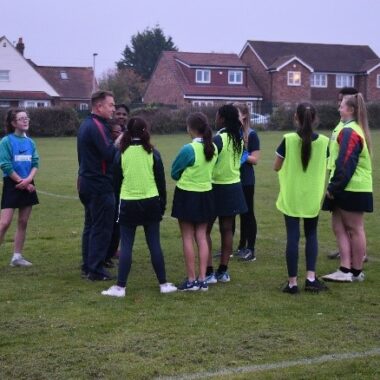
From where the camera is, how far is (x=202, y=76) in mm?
68188

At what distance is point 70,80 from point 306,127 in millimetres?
72407

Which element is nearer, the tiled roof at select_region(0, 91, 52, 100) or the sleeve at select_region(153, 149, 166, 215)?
the sleeve at select_region(153, 149, 166, 215)

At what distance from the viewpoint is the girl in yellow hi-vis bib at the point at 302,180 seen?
734 centimetres

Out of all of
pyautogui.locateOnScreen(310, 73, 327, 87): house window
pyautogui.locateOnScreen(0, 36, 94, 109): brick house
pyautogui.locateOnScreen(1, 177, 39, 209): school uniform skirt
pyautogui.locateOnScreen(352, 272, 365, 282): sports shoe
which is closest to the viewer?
pyautogui.locateOnScreen(352, 272, 365, 282): sports shoe

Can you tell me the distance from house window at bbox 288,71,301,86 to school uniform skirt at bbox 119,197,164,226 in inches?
2486

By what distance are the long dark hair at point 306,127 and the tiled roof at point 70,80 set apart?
68864 mm

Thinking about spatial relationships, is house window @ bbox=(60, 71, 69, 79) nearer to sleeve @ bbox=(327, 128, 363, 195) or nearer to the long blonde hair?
the long blonde hair

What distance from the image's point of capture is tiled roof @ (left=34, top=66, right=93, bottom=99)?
7544cm

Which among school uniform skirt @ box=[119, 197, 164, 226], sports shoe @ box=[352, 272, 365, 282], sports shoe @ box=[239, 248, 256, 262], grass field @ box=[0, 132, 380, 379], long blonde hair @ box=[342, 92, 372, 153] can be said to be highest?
long blonde hair @ box=[342, 92, 372, 153]

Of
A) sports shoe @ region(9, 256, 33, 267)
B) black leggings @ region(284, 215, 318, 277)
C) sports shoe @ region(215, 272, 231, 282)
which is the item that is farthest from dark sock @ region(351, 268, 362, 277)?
sports shoe @ region(9, 256, 33, 267)

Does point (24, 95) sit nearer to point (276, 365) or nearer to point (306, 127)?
point (306, 127)

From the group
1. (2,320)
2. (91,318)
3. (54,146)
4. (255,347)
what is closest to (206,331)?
(255,347)

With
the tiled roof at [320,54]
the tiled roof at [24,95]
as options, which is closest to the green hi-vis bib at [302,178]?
the tiled roof at [24,95]

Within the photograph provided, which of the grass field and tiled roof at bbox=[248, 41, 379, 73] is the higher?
tiled roof at bbox=[248, 41, 379, 73]
